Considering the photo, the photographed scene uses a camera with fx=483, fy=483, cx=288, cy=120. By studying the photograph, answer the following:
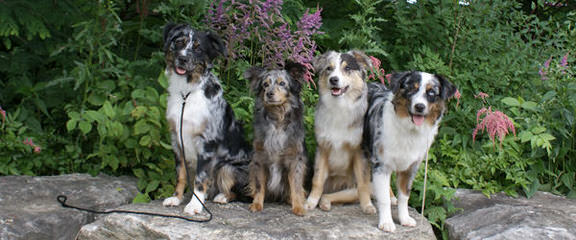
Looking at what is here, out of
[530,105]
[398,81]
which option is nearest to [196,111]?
[398,81]

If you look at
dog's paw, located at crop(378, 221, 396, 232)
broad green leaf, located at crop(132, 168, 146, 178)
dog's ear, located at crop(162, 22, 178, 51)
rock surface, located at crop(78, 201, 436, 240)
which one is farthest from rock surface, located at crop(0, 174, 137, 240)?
dog's paw, located at crop(378, 221, 396, 232)

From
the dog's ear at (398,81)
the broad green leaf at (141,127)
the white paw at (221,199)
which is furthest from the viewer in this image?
the broad green leaf at (141,127)

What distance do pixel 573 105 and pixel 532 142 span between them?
2.30ft

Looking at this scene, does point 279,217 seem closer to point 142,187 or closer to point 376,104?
point 376,104

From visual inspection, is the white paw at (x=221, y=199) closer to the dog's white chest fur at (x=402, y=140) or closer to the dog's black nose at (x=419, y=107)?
the dog's white chest fur at (x=402, y=140)

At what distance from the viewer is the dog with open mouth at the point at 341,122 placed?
12.7 feet

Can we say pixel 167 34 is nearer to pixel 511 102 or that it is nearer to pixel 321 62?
pixel 321 62

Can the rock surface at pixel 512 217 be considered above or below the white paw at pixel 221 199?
above

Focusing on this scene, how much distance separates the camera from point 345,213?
4.12 metres

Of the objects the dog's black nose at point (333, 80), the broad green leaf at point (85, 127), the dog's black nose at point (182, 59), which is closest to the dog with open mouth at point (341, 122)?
the dog's black nose at point (333, 80)

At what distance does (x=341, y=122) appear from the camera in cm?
395

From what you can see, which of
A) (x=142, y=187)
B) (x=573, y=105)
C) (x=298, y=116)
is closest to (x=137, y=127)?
(x=142, y=187)

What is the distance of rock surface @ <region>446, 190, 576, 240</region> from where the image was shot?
3727mm

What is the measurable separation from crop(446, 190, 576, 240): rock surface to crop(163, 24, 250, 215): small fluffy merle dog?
208 cm
